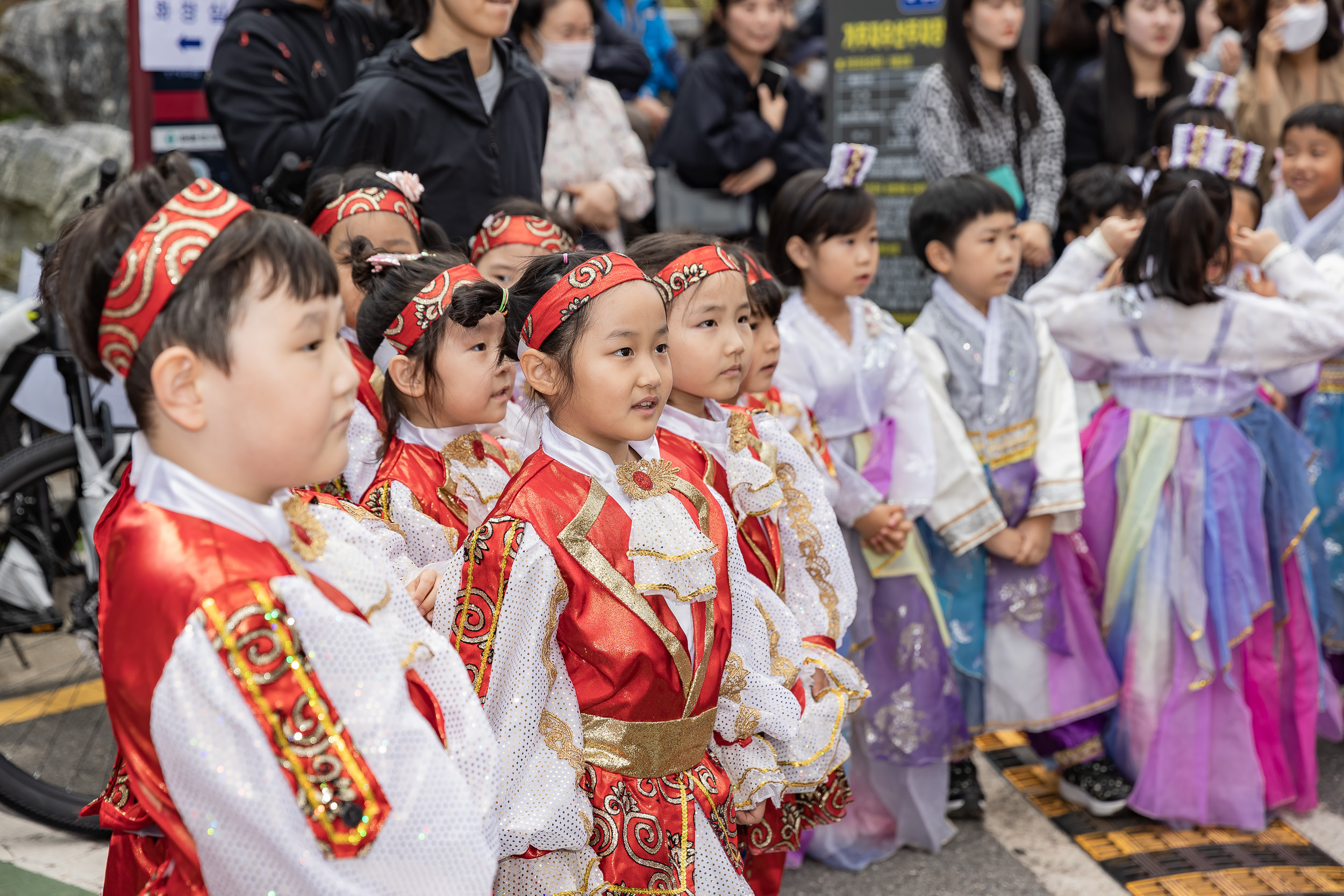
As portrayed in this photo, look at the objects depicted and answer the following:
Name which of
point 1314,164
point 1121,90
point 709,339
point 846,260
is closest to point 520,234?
point 709,339

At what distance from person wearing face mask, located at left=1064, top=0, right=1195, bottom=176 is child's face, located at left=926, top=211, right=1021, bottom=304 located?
1930 mm

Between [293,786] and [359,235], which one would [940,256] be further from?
[293,786]

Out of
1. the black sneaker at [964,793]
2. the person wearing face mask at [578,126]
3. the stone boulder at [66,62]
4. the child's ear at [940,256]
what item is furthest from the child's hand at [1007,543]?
the stone boulder at [66,62]

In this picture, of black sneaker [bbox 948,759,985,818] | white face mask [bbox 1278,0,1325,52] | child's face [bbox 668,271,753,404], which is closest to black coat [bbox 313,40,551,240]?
child's face [bbox 668,271,753,404]

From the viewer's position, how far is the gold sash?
73.3 inches

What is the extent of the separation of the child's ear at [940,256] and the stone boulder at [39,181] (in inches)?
196

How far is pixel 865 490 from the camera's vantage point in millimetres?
3047

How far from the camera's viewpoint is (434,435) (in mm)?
2271

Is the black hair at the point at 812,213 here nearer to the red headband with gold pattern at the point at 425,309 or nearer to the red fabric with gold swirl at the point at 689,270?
the red fabric with gold swirl at the point at 689,270

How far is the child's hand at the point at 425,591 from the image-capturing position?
184cm

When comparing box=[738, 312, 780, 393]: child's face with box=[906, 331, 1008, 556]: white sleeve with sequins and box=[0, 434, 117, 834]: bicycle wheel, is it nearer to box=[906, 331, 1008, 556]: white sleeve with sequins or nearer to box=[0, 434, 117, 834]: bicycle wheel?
box=[906, 331, 1008, 556]: white sleeve with sequins

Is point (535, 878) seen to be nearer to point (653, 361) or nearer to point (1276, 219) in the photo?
point (653, 361)

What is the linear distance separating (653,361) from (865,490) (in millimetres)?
1248

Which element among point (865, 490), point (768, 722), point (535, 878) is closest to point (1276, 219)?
point (865, 490)
